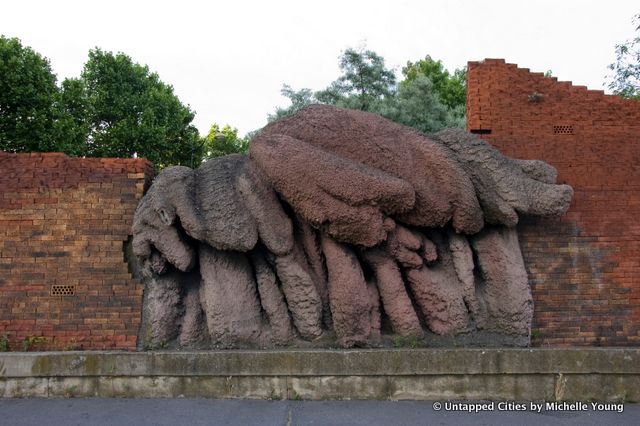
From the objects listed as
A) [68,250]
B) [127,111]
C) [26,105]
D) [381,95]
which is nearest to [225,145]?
[127,111]

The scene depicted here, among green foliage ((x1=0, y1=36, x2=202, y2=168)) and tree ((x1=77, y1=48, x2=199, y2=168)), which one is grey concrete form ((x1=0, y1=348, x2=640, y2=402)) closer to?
green foliage ((x1=0, y1=36, x2=202, y2=168))

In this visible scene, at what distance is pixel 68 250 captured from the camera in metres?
5.56

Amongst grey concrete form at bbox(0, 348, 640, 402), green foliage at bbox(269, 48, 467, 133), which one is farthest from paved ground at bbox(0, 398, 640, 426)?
green foliage at bbox(269, 48, 467, 133)

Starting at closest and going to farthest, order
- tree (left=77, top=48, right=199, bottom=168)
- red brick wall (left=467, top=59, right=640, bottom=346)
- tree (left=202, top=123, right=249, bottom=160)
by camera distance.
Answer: red brick wall (left=467, top=59, right=640, bottom=346) < tree (left=77, top=48, right=199, bottom=168) < tree (left=202, top=123, right=249, bottom=160)

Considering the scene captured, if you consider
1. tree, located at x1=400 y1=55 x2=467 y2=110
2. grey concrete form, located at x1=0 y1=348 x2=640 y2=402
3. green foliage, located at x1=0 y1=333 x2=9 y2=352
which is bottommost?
grey concrete form, located at x1=0 y1=348 x2=640 y2=402

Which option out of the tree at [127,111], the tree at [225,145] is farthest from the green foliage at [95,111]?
the tree at [225,145]

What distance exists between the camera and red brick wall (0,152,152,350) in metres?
5.38

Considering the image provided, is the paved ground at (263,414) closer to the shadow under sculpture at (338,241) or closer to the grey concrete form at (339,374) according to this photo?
the grey concrete form at (339,374)

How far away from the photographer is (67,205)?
18.5ft

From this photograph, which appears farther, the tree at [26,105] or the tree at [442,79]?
the tree at [442,79]

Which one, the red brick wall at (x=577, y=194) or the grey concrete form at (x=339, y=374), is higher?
the red brick wall at (x=577, y=194)

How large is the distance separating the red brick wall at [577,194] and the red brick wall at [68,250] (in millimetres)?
4235

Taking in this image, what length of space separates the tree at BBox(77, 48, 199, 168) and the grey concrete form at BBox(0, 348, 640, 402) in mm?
15891

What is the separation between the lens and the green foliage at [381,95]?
17.9m
